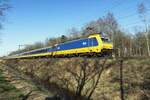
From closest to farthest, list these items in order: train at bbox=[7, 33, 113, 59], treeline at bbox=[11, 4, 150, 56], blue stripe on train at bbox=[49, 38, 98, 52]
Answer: train at bbox=[7, 33, 113, 59]
blue stripe on train at bbox=[49, 38, 98, 52]
treeline at bbox=[11, 4, 150, 56]

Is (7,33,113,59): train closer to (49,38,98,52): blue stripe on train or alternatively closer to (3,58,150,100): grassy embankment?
(49,38,98,52): blue stripe on train

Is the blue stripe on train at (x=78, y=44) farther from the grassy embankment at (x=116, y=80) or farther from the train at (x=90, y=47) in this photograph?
the grassy embankment at (x=116, y=80)

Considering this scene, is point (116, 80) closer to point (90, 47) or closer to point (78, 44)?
point (90, 47)

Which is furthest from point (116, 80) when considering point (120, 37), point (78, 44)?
point (120, 37)

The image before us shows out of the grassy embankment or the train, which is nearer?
the grassy embankment

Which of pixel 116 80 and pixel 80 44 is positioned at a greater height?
pixel 80 44

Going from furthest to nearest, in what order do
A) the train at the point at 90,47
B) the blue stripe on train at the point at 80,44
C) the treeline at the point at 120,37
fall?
the treeline at the point at 120,37 < the blue stripe on train at the point at 80,44 < the train at the point at 90,47

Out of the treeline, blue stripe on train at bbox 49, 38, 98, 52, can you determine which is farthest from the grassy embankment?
the treeline

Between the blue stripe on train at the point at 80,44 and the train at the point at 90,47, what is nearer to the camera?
the train at the point at 90,47

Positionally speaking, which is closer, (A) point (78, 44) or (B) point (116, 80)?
(B) point (116, 80)

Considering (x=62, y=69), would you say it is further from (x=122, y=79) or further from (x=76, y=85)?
(x=122, y=79)

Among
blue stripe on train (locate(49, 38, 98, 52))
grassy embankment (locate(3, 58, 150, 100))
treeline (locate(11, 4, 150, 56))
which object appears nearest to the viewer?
grassy embankment (locate(3, 58, 150, 100))

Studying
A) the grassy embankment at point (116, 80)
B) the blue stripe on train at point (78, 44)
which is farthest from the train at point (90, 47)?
the grassy embankment at point (116, 80)

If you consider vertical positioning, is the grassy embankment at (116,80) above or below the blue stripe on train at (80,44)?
A: below
